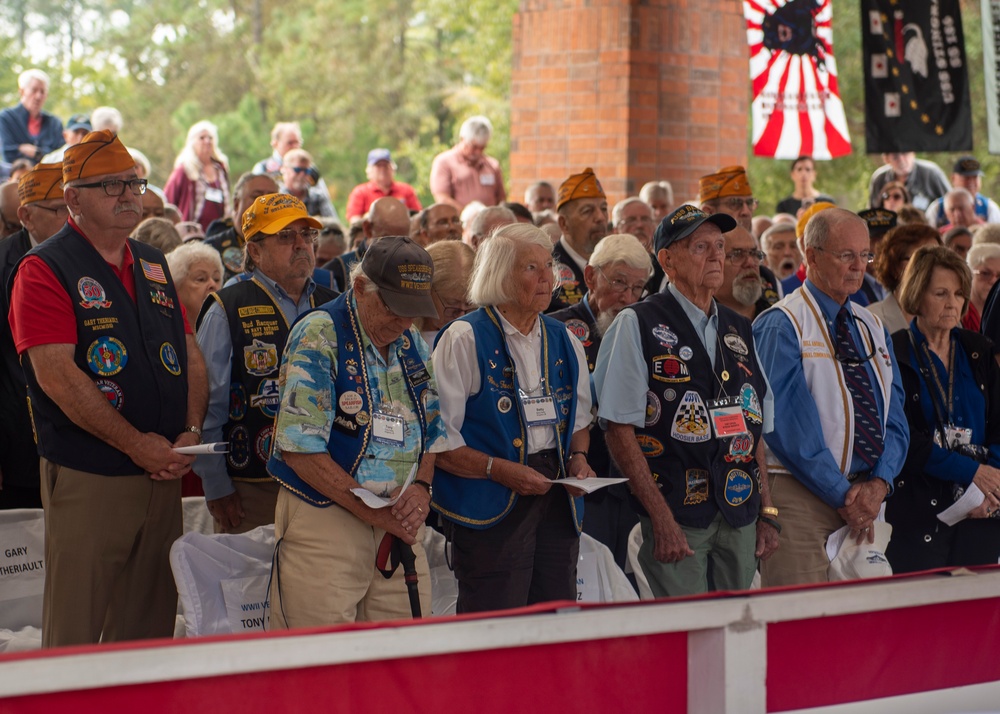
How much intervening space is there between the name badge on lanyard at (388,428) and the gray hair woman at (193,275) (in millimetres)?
1891

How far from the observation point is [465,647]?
222 cm

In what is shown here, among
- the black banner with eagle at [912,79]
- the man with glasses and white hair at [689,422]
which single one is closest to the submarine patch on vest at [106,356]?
the man with glasses and white hair at [689,422]

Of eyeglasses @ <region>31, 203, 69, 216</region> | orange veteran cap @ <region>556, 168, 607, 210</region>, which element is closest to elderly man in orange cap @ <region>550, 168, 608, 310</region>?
orange veteran cap @ <region>556, 168, 607, 210</region>

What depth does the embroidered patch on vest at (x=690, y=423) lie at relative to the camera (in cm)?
Result: 411

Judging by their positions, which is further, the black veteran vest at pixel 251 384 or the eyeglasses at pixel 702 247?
the black veteran vest at pixel 251 384

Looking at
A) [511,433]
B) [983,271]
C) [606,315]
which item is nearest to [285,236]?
[511,433]

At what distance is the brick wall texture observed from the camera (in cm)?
1020

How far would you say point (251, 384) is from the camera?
438 centimetres

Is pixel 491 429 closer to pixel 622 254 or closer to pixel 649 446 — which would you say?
pixel 649 446

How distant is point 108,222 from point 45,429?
2.22 ft

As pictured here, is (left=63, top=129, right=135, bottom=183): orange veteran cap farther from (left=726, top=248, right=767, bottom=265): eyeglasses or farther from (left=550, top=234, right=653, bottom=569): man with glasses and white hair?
(left=726, top=248, right=767, bottom=265): eyeglasses

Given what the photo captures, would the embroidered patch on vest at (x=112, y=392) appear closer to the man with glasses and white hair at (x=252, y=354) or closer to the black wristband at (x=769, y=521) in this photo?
the man with glasses and white hair at (x=252, y=354)

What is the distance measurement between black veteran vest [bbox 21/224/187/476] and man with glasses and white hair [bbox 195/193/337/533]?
0.41m

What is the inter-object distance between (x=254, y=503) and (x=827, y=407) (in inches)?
82.9
